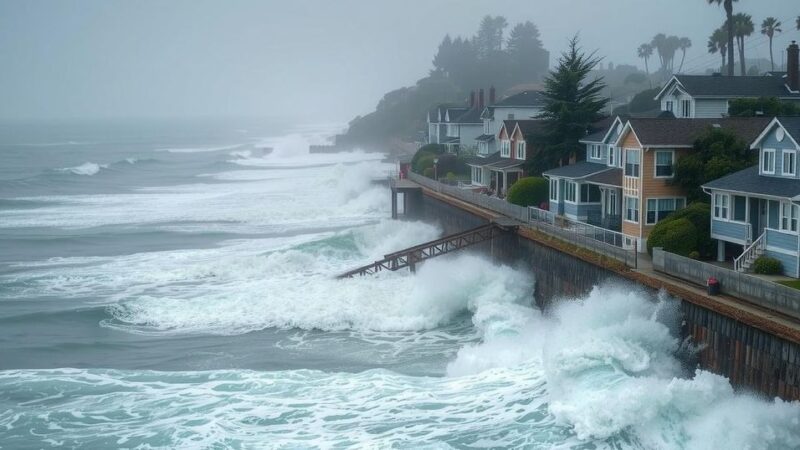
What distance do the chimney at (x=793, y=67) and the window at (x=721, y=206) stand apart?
20687 mm

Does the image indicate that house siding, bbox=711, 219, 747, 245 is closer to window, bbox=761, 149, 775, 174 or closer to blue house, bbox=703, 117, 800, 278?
blue house, bbox=703, 117, 800, 278

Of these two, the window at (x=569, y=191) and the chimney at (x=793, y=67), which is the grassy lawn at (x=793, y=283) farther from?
the chimney at (x=793, y=67)

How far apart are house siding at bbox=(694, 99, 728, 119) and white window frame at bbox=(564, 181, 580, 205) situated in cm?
883

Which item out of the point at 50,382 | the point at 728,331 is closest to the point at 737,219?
the point at 728,331

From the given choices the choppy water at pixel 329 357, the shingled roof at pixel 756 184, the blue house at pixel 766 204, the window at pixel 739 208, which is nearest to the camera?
the choppy water at pixel 329 357

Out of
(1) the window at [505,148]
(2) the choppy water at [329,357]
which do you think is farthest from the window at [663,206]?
(1) the window at [505,148]

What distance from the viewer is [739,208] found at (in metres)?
27.7

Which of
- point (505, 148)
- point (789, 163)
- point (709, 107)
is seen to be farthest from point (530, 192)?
point (789, 163)

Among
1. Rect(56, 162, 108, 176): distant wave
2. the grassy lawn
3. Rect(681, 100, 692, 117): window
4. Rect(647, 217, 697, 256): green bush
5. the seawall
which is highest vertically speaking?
Rect(681, 100, 692, 117): window

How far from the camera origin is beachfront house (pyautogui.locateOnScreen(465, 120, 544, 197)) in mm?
52684

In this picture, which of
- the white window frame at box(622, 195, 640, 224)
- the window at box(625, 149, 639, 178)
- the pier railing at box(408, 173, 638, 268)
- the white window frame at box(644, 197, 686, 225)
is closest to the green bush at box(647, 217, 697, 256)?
the pier railing at box(408, 173, 638, 268)

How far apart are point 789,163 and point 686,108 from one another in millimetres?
19617

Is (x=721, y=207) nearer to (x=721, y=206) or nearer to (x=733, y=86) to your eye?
(x=721, y=206)

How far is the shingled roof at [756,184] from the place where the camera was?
25.3 m
